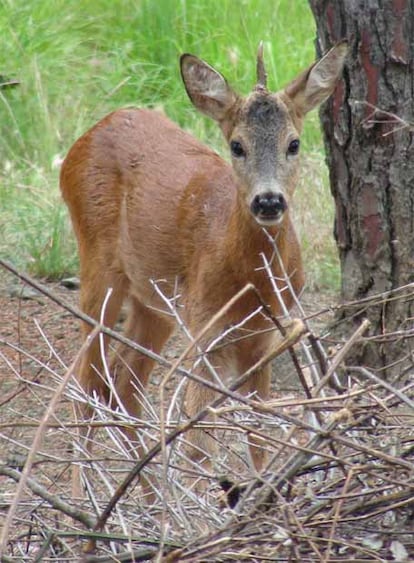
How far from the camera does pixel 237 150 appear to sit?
6309 mm

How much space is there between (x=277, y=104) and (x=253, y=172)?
36 centimetres

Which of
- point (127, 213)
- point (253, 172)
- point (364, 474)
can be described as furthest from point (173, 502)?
point (127, 213)

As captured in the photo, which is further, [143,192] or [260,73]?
[143,192]

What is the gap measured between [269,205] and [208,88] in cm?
92

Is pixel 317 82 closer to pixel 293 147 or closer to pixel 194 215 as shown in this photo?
pixel 293 147

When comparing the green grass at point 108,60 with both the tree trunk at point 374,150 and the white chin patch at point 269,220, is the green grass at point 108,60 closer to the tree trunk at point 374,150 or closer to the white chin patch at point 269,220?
the tree trunk at point 374,150

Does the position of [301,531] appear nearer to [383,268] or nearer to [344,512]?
[344,512]

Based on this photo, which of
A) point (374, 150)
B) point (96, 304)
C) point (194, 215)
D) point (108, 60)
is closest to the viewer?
point (374, 150)

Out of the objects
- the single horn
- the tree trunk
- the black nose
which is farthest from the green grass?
the black nose

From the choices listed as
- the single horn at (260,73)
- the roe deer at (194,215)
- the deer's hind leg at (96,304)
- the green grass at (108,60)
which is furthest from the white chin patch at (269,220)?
the green grass at (108,60)

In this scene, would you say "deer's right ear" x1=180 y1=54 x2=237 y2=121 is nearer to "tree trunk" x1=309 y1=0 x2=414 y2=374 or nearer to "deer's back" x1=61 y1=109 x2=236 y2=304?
"deer's back" x1=61 y1=109 x2=236 y2=304

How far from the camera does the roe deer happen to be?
6270 mm

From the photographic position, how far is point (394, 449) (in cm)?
395

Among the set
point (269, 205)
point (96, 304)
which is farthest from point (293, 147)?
point (96, 304)
